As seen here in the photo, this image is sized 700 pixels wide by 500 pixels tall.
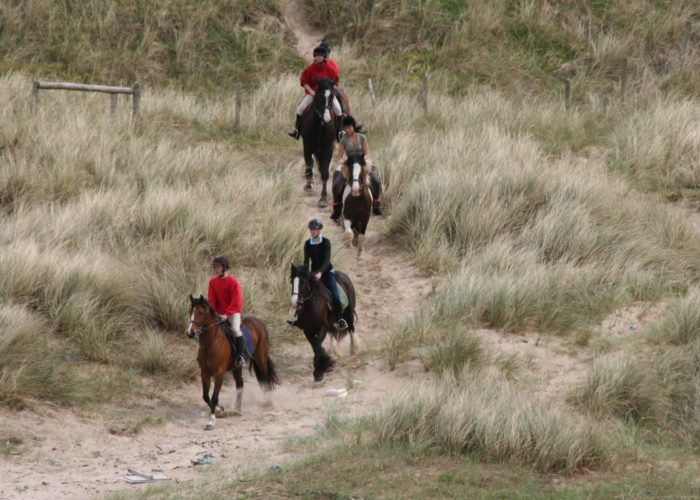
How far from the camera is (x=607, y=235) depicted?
19391 millimetres

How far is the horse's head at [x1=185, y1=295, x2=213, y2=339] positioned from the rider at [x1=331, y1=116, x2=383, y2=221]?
5630mm

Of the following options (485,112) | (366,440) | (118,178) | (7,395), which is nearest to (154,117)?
(118,178)

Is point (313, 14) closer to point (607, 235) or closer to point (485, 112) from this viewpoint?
point (485, 112)

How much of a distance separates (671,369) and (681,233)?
18.8 feet

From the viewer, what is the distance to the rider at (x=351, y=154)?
749 inches

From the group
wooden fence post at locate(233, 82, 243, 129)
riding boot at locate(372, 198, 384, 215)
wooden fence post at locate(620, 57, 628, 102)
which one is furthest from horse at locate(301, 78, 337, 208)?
wooden fence post at locate(620, 57, 628, 102)

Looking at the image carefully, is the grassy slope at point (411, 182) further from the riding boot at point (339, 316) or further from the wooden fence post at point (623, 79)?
the riding boot at point (339, 316)

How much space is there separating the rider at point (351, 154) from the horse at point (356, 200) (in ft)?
0.34

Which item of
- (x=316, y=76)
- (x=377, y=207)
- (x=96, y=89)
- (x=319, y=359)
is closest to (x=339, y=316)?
(x=319, y=359)

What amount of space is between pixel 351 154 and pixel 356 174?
36 centimetres

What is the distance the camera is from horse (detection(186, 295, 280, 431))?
550 inches

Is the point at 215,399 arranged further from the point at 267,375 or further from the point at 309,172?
the point at 309,172

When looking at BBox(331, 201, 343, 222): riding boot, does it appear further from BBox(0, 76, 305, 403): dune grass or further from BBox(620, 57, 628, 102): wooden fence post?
BBox(620, 57, 628, 102): wooden fence post

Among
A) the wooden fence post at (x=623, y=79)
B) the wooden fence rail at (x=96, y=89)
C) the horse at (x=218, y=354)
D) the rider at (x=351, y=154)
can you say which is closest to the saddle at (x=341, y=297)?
the horse at (x=218, y=354)
